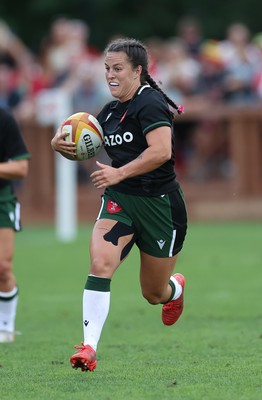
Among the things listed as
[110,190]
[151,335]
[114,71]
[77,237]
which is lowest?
[77,237]

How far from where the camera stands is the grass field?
6910 millimetres

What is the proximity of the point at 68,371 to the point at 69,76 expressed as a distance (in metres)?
12.1

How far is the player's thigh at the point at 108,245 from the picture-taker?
7.42 meters

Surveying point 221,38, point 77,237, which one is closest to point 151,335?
point 77,237

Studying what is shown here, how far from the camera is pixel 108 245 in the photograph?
7.50 meters

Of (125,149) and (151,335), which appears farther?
(151,335)

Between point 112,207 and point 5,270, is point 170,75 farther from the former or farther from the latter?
point 112,207

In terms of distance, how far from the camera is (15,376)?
7.45 m

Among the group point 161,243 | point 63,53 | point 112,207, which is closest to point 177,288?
point 161,243

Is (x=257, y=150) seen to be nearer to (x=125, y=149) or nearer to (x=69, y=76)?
(x=69, y=76)

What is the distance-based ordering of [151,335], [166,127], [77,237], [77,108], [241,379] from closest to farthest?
[241,379] < [166,127] < [151,335] < [77,237] < [77,108]

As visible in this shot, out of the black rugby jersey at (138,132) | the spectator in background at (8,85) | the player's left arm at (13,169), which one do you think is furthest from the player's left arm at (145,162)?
the spectator in background at (8,85)

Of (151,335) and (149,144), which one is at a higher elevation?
(149,144)

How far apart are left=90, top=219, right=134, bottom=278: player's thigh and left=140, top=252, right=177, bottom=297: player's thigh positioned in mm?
251
